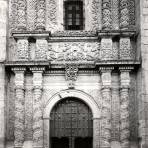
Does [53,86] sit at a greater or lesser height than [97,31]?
lesser

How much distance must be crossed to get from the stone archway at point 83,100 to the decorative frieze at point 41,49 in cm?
162

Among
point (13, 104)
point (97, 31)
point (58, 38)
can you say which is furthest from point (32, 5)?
point (13, 104)

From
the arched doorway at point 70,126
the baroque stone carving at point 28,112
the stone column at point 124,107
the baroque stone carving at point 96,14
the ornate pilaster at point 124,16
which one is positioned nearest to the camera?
the stone column at point 124,107

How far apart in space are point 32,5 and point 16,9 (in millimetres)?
678

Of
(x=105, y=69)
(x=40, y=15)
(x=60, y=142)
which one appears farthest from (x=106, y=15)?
(x=60, y=142)

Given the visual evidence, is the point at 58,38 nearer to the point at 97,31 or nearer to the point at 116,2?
the point at 97,31

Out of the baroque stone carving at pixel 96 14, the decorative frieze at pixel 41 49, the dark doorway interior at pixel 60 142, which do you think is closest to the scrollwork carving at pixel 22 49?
the decorative frieze at pixel 41 49

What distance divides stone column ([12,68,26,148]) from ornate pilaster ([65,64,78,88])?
1694 millimetres

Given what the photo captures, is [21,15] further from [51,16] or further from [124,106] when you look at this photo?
[124,106]

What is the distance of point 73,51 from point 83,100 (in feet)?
6.69

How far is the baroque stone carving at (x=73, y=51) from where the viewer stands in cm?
1645

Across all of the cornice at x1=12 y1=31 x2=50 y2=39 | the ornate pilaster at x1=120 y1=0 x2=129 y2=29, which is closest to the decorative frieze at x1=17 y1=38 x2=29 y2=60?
the cornice at x1=12 y1=31 x2=50 y2=39

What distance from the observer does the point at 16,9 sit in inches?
661

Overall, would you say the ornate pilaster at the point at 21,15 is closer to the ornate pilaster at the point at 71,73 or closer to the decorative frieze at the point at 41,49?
the decorative frieze at the point at 41,49
